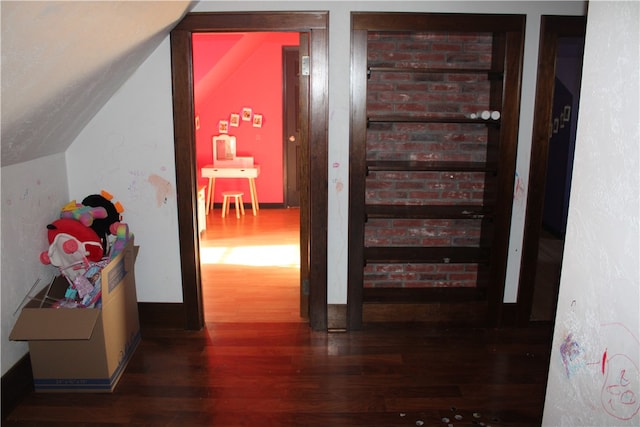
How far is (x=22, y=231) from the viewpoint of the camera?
2678 millimetres

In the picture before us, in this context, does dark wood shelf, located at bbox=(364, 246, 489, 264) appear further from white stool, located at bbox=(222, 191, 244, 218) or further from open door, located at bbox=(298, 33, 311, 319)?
white stool, located at bbox=(222, 191, 244, 218)

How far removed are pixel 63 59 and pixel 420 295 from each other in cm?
261

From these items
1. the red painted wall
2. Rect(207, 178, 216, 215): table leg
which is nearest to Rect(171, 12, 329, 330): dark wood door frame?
the red painted wall

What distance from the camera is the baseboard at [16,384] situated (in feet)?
8.27

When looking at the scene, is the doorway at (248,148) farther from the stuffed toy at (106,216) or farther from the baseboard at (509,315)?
the baseboard at (509,315)

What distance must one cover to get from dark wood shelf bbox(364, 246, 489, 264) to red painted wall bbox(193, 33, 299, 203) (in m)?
3.85

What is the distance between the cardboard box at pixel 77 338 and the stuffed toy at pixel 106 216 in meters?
0.21

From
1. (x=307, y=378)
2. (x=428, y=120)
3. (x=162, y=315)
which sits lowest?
(x=307, y=378)

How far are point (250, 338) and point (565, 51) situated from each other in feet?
14.6

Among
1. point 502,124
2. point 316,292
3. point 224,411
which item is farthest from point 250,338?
point 502,124

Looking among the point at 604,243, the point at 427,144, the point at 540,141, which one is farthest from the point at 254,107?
the point at 604,243

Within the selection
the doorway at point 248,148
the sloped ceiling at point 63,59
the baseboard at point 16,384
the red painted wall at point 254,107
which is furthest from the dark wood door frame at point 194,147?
the red painted wall at point 254,107

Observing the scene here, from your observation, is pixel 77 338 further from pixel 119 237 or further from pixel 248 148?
pixel 248 148

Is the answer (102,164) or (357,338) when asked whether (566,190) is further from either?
(102,164)
